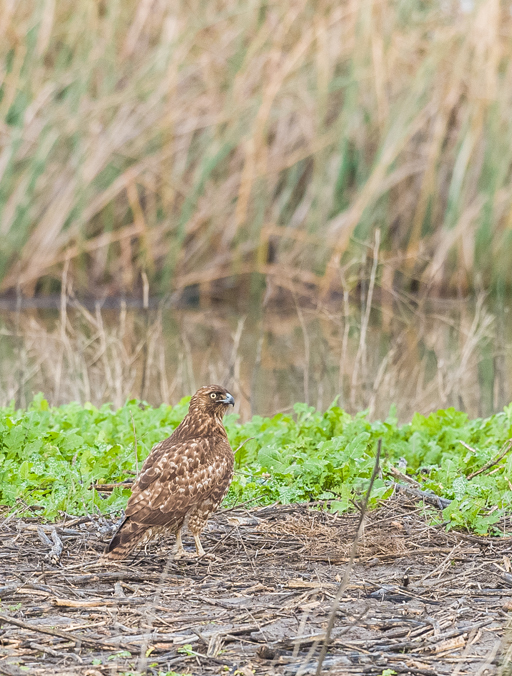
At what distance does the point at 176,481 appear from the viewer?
4.20 m

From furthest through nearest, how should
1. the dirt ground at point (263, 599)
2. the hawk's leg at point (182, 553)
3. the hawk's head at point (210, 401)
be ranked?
the hawk's head at point (210, 401), the hawk's leg at point (182, 553), the dirt ground at point (263, 599)

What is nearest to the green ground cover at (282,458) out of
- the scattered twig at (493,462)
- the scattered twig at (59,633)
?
the scattered twig at (493,462)

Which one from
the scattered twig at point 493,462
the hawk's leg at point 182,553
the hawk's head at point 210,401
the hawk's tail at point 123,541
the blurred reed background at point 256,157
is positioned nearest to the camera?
the hawk's tail at point 123,541

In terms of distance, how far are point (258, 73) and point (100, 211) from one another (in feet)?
9.13

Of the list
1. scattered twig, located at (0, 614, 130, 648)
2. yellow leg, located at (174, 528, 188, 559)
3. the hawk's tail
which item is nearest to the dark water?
yellow leg, located at (174, 528, 188, 559)

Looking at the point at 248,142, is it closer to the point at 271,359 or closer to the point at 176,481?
the point at 271,359

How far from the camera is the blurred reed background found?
12172 mm

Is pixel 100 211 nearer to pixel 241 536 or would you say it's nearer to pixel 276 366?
pixel 276 366

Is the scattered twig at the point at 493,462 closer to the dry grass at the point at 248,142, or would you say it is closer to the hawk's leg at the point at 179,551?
the hawk's leg at the point at 179,551

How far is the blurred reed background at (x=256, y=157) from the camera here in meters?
12.2

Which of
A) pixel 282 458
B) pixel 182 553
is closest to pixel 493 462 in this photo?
pixel 282 458

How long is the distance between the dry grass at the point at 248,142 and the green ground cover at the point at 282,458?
6435 millimetres

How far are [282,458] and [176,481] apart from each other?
1.05 metres

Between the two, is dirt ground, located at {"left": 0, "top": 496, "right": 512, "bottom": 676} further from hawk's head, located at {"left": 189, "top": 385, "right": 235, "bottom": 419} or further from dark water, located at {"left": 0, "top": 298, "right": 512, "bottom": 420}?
dark water, located at {"left": 0, "top": 298, "right": 512, "bottom": 420}
